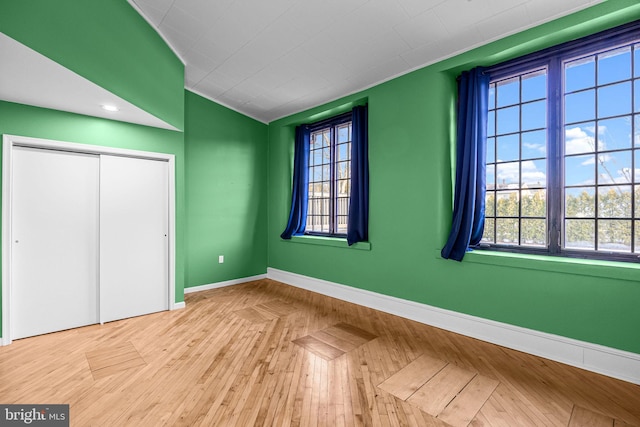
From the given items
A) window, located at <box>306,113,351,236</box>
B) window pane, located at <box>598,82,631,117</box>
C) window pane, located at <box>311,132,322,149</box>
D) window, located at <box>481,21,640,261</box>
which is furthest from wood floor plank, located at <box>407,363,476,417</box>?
window pane, located at <box>311,132,322,149</box>

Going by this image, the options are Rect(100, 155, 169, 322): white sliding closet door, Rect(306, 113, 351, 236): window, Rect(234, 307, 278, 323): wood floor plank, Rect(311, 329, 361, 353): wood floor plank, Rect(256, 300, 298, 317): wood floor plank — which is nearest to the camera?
Rect(311, 329, 361, 353): wood floor plank

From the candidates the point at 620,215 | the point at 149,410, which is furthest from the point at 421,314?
the point at 149,410

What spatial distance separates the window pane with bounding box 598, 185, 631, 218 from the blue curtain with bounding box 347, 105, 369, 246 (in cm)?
230

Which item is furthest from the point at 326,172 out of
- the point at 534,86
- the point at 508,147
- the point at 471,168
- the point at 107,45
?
the point at 107,45

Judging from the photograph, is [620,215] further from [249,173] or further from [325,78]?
[249,173]

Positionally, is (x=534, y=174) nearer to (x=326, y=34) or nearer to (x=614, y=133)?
(x=614, y=133)

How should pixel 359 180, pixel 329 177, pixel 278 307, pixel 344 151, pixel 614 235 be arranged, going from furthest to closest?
1. pixel 329 177
2. pixel 344 151
3. pixel 359 180
4. pixel 278 307
5. pixel 614 235

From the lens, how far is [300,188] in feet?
16.4

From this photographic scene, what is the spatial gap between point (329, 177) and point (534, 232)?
2.87 metres

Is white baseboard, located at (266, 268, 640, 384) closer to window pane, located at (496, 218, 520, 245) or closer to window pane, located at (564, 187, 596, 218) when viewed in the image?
window pane, located at (496, 218, 520, 245)

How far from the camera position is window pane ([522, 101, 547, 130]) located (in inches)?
108

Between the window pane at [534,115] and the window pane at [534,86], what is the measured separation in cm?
7

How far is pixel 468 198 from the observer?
2.94 meters

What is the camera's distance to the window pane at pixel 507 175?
2896 mm
